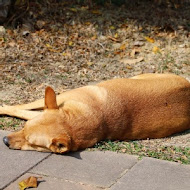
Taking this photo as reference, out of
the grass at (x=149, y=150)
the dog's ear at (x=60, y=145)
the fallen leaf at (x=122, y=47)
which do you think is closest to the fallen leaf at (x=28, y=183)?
the dog's ear at (x=60, y=145)

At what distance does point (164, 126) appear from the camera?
5.43 metres

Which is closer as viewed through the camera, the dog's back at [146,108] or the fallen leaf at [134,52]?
the dog's back at [146,108]

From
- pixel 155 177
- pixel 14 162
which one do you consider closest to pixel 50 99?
pixel 14 162

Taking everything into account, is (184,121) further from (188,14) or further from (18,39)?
(188,14)

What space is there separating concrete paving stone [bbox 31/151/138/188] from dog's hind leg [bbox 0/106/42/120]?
1.01m

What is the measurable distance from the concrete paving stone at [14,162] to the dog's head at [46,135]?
8 centimetres

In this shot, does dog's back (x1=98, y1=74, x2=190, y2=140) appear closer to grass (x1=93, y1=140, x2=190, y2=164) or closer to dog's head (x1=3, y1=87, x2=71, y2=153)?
grass (x1=93, y1=140, x2=190, y2=164)

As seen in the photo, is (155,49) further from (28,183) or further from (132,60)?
(28,183)

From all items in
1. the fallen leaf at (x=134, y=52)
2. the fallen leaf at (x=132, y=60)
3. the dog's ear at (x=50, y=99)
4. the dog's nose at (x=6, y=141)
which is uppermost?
the dog's ear at (x=50, y=99)

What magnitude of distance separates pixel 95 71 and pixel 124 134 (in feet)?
8.76

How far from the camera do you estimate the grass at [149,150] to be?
4.89m

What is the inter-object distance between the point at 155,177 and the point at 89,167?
641mm

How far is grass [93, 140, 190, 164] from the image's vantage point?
4.89 m

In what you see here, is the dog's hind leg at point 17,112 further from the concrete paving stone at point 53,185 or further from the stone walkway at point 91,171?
the concrete paving stone at point 53,185
